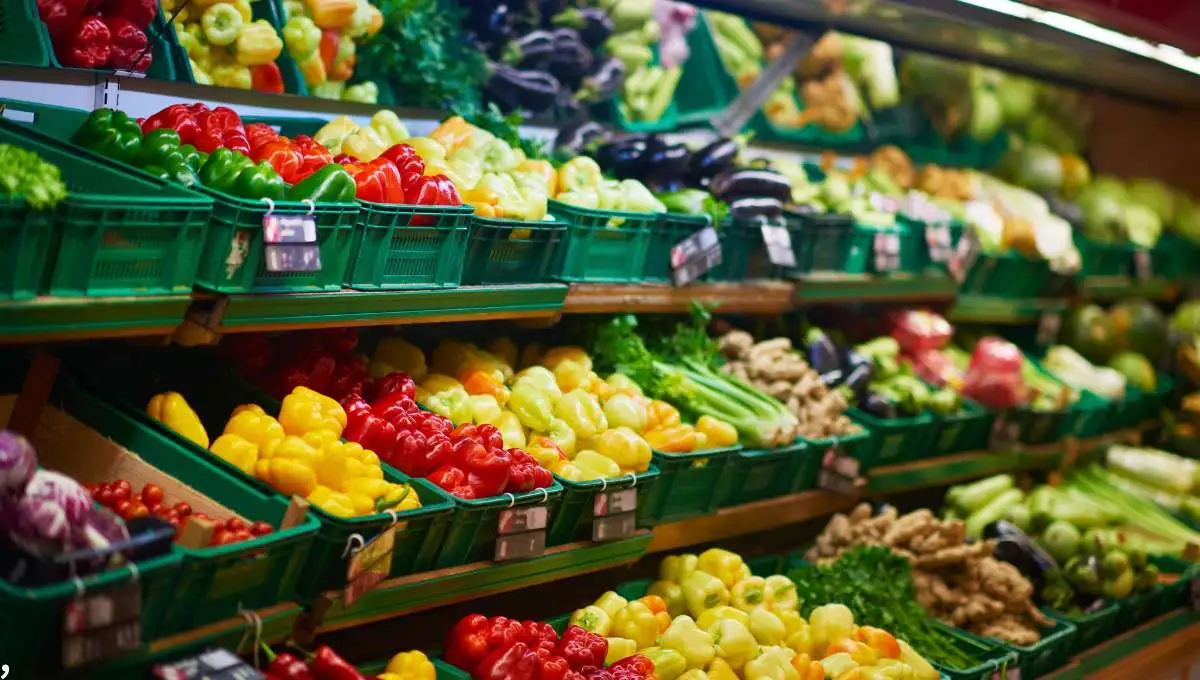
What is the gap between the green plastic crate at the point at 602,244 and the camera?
11.7 feet

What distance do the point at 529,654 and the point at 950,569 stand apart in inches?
80.7

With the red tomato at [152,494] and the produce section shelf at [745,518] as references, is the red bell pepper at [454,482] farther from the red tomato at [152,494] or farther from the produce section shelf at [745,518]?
the produce section shelf at [745,518]

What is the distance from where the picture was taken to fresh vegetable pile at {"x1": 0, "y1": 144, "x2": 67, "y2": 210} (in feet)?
7.06

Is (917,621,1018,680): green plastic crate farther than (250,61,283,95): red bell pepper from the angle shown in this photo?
Yes

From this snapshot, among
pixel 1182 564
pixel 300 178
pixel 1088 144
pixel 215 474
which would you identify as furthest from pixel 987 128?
pixel 215 474

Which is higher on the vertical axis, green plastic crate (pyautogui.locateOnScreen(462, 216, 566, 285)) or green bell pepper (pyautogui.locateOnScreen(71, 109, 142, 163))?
green bell pepper (pyautogui.locateOnScreen(71, 109, 142, 163))

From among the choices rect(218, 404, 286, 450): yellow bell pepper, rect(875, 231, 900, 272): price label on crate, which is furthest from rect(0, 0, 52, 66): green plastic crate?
rect(875, 231, 900, 272): price label on crate

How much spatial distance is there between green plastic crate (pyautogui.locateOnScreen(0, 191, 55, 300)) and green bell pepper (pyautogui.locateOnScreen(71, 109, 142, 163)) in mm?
496

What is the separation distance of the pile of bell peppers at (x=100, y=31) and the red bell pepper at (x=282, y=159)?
1.40 ft

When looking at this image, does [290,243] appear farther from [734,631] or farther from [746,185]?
[746,185]

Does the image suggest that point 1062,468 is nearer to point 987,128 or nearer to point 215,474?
point 987,128

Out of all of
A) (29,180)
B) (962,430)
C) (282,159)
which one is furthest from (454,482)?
(962,430)

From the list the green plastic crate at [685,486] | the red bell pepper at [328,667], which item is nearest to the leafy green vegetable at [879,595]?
the green plastic crate at [685,486]

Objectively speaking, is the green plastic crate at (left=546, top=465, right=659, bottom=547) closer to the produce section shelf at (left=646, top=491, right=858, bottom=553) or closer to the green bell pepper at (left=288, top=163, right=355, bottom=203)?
the produce section shelf at (left=646, top=491, right=858, bottom=553)
